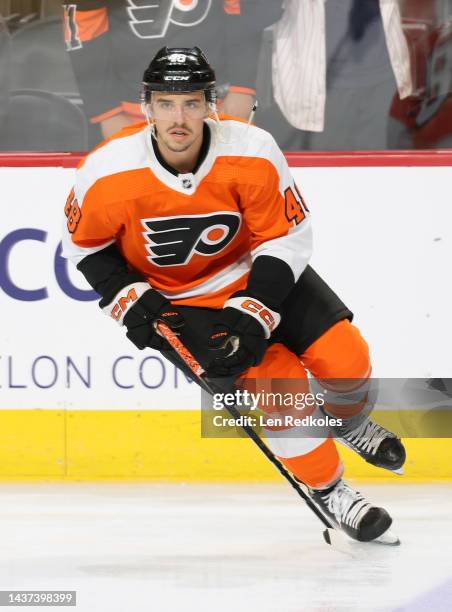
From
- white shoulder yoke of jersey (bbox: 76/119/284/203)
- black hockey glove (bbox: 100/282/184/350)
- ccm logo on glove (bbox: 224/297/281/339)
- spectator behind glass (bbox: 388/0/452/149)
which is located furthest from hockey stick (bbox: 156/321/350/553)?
spectator behind glass (bbox: 388/0/452/149)

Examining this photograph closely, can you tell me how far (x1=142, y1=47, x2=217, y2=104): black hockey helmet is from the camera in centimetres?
292

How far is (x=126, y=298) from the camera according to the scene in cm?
309

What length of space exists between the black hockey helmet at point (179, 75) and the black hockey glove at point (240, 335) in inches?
19.0

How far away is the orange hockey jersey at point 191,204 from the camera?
9.86ft

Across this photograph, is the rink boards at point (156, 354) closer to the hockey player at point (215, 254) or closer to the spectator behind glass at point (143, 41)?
the spectator behind glass at point (143, 41)

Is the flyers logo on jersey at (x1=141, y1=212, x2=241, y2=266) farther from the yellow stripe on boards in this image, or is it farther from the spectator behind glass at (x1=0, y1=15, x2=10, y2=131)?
the spectator behind glass at (x1=0, y1=15, x2=10, y2=131)

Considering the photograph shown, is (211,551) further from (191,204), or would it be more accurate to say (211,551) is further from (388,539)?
(191,204)

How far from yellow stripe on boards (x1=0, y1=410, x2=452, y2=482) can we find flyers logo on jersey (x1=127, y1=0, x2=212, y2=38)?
4.04 feet

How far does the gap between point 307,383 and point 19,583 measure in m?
0.86

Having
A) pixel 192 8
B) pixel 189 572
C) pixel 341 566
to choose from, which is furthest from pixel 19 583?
pixel 192 8

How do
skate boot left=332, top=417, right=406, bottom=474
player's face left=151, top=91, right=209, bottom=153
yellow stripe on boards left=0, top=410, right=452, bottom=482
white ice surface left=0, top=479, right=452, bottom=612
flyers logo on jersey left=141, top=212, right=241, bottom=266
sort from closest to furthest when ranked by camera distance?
white ice surface left=0, top=479, right=452, bottom=612
player's face left=151, top=91, right=209, bottom=153
flyers logo on jersey left=141, top=212, right=241, bottom=266
skate boot left=332, top=417, right=406, bottom=474
yellow stripe on boards left=0, top=410, right=452, bottom=482

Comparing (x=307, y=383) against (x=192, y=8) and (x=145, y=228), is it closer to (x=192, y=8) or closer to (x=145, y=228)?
(x=145, y=228)

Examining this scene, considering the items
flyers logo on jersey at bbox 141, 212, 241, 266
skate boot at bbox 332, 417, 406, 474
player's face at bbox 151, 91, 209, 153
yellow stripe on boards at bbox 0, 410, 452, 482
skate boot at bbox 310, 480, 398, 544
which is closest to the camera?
player's face at bbox 151, 91, 209, 153

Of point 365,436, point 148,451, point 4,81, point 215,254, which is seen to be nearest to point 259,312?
point 215,254
